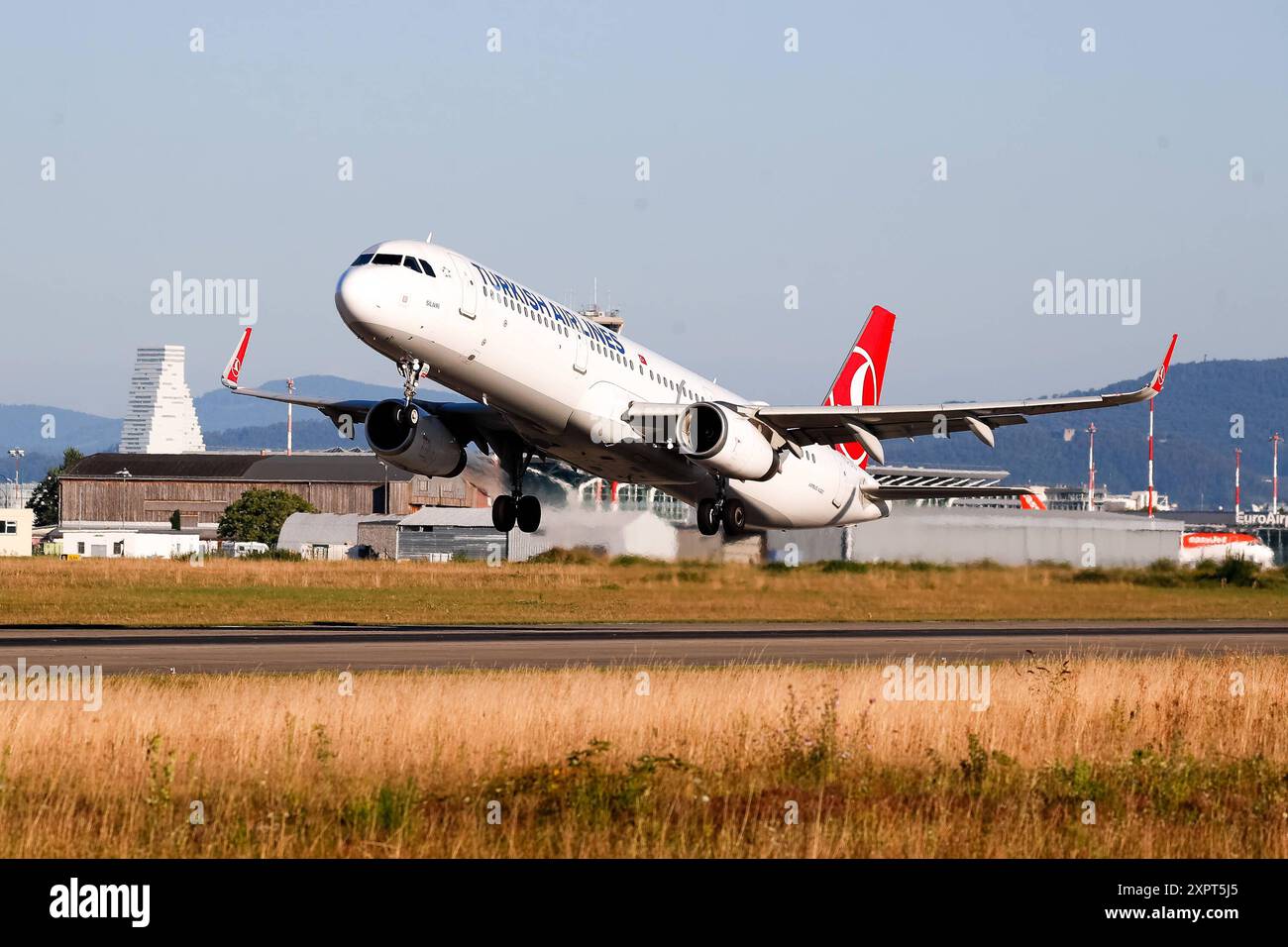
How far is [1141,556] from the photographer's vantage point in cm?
5841

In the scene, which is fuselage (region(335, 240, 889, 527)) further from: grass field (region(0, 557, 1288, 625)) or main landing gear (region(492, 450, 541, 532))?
grass field (region(0, 557, 1288, 625))

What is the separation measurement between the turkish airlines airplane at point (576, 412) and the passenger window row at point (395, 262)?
27mm

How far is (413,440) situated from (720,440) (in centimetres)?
744

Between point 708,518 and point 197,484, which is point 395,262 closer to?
point 708,518

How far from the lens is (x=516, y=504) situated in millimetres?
43406

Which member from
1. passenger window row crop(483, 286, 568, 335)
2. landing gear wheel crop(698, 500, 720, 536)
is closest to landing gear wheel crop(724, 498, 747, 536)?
landing gear wheel crop(698, 500, 720, 536)

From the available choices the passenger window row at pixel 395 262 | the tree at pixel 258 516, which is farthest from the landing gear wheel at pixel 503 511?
the tree at pixel 258 516

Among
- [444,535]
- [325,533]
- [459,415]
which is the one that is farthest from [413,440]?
[325,533]

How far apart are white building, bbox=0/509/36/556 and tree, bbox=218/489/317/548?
56.4 feet

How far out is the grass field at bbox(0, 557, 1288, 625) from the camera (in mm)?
49781

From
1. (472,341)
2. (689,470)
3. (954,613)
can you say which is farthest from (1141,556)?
(472,341)

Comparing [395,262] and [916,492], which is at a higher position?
[395,262]
